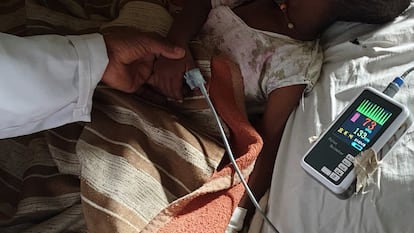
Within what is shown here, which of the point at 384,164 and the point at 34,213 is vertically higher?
the point at 384,164

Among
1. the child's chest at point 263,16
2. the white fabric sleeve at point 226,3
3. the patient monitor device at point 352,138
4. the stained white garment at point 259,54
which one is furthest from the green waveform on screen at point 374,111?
the white fabric sleeve at point 226,3

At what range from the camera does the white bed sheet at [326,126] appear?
0.88 meters

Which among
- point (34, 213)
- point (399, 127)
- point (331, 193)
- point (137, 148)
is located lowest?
point (34, 213)

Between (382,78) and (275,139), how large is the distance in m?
0.21

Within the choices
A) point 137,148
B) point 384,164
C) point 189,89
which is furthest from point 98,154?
point 384,164

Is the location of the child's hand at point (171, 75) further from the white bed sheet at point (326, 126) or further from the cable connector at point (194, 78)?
the white bed sheet at point (326, 126)

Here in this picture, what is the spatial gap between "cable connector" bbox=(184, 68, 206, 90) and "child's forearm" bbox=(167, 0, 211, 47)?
83 millimetres

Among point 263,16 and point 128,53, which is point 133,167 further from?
point 263,16

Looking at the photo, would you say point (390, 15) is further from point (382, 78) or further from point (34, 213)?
point (34, 213)

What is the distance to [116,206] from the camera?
0.95 meters

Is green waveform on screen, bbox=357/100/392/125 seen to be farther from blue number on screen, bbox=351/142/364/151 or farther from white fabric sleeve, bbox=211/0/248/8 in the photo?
white fabric sleeve, bbox=211/0/248/8

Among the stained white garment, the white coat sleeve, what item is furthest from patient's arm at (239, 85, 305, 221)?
the white coat sleeve

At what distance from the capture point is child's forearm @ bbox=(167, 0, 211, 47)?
1.13 meters

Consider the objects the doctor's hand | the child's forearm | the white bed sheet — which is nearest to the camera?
the white bed sheet
